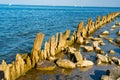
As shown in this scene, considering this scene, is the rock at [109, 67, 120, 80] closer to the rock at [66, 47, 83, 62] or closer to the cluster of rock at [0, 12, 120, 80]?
the cluster of rock at [0, 12, 120, 80]

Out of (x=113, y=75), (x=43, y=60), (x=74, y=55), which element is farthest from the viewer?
(x=74, y=55)

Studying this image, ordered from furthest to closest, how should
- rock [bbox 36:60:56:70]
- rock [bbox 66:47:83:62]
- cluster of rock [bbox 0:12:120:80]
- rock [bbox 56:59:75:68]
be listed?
rock [bbox 66:47:83:62] < rock [bbox 56:59:75:68] < rock [bbox 36:60:56:70] < cluster of rock [bbox 0:12:120:80]

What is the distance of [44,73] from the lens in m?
15.6

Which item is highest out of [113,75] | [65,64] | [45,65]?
[113,75]

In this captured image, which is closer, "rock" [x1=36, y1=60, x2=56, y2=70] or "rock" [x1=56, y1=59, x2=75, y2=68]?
"rock" [x1=36, y1=60, x2=56, y2=70]

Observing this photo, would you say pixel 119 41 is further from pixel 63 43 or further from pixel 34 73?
pixel 34 73

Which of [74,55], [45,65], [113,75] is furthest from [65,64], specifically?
[113,75]

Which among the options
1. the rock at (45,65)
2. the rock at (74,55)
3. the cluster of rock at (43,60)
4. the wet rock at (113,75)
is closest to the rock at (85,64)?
the cluster of rock at (43,60)

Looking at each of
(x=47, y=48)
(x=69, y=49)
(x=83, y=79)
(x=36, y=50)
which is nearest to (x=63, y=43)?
(x=69, y=49)

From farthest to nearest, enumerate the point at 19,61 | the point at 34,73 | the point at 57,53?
the point at 57,53
the point at 34,73
the point at 19,61

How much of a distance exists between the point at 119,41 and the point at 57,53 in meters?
8.90

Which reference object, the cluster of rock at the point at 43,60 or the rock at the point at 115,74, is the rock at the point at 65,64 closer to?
the cluster of rock at the point at 43,60

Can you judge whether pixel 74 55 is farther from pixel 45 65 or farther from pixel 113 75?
pixel 113 75

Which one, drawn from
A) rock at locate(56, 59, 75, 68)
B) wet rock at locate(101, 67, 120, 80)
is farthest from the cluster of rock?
wet rock at locate(101, 67, 120, 80)
